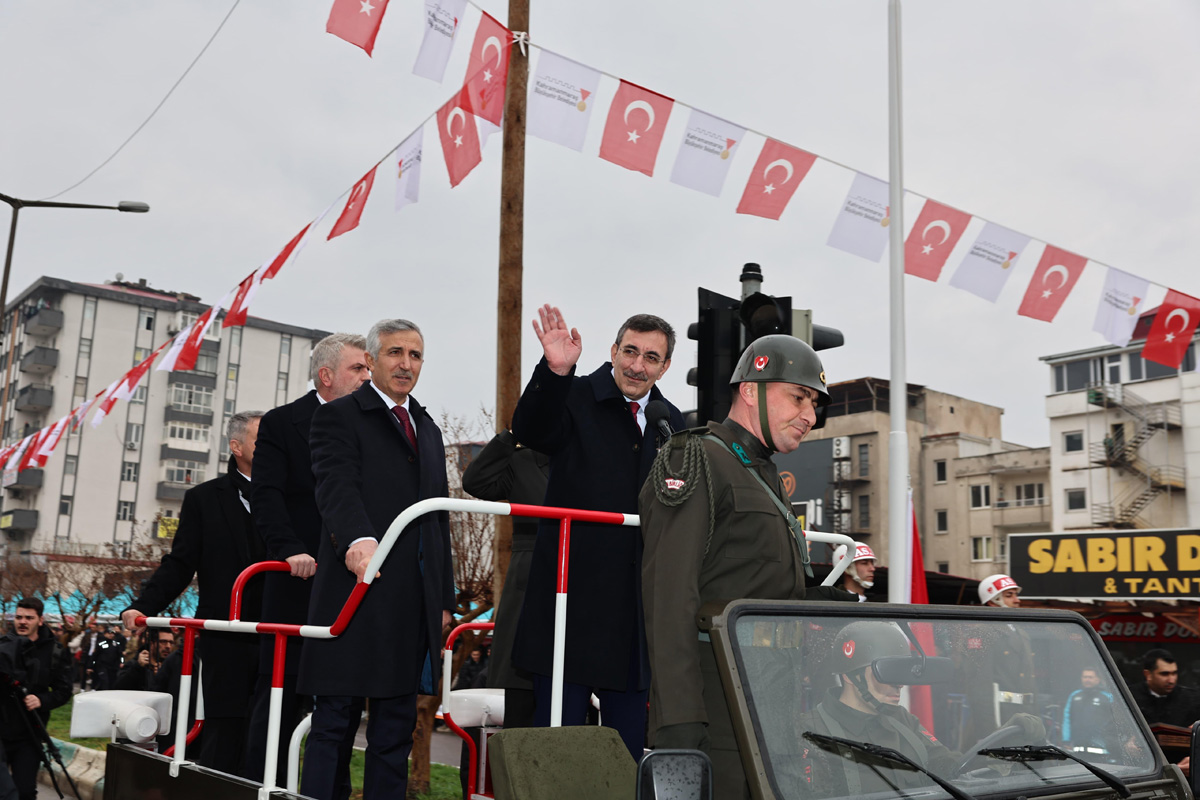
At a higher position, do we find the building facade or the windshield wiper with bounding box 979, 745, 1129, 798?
the building facade

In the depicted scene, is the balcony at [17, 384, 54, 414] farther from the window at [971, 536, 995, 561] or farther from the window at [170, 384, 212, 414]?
the window at [971, 536, 995, 561]

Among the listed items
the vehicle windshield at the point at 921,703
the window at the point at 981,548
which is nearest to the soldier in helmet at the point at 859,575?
the vehicle windshield at the point at 921,703

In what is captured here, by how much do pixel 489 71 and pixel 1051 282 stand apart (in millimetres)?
5689

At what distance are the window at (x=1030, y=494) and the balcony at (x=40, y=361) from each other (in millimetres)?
63940

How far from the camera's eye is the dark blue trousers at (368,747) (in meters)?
3.69

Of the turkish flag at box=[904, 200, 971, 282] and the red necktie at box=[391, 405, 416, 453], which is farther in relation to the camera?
the turkish flag at box=[904, 200, 971, 282]

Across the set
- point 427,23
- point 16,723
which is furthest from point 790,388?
point 16,723

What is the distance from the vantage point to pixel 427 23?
8.77 meters

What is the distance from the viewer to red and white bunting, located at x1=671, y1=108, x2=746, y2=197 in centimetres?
977

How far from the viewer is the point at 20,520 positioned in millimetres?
75812

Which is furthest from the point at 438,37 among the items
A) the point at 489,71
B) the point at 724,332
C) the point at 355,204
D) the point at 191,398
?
the point at 191,398

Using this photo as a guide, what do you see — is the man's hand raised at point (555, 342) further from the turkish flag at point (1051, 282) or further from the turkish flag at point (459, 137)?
the turkish flag at point (1051, 282)

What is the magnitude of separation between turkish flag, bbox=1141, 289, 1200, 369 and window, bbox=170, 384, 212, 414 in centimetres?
7876

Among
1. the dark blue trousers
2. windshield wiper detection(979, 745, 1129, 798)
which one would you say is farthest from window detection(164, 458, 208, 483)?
windshield wiper detection(979, 745, 1129, 798)
